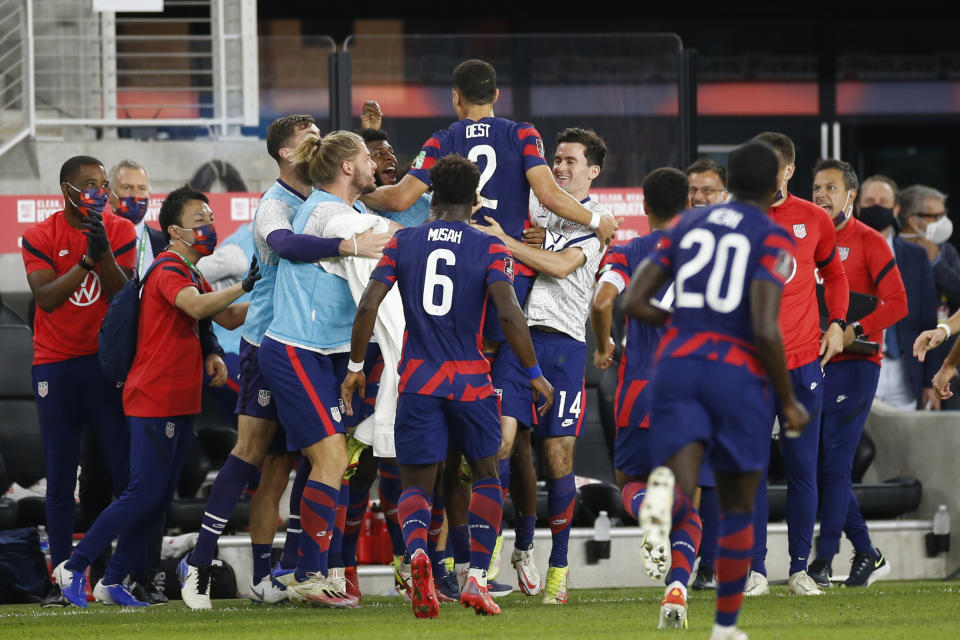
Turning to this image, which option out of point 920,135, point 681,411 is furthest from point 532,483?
point 920,135

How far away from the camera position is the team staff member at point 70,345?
7.93m

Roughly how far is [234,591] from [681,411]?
439cm

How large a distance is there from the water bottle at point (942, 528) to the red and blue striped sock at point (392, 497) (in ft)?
13.4

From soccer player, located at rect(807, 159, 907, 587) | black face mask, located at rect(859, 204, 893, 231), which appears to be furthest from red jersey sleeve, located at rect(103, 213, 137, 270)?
black face mask, located at rect(859, 204, 893, 231)

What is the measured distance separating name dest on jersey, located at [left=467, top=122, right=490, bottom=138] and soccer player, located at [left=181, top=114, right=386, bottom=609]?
848 mm

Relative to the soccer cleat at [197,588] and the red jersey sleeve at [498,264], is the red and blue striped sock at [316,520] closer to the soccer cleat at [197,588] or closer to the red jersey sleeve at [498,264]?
the soccer cleat at [197,588]

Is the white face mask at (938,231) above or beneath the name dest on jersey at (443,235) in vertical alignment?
above

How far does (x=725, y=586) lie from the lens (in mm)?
5156

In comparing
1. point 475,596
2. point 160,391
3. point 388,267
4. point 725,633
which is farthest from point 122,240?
point 725,633

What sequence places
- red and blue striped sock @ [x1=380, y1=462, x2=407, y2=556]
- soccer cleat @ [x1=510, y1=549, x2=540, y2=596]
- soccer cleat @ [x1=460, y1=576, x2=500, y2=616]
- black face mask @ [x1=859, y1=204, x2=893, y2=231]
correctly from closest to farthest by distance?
soccer cleat @ [x1=460, y1=576, x2=500, y2=616]
soccer cleat @ [x1=510, y1=549, x2=540, y2=596]
red and blue striped sock @ [x1=380, y1=462, x2=407, y2=556]
black face mask @ [x1=859, y1=204, x2=893, y2=231]

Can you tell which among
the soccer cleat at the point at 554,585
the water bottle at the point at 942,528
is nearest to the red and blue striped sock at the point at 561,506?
the soccer cleat at the point at 554,585

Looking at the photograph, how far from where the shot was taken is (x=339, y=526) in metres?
7.71

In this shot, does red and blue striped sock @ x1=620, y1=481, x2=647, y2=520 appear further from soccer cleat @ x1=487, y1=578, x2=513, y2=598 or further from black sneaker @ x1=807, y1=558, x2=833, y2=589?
black sneaker @ x1=807, y1=558, x2=833, y2=589

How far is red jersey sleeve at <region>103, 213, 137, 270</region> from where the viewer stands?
827cm
